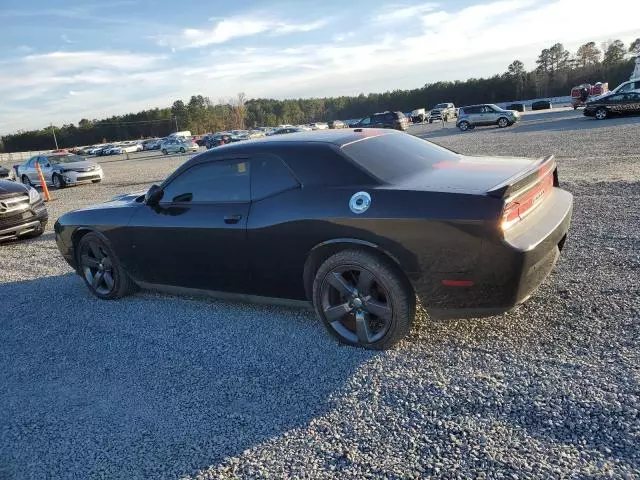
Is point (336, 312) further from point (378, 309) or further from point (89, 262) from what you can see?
point (89, 262)

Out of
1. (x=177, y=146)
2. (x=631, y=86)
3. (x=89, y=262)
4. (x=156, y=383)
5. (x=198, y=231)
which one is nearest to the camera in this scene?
(x=156, y=383)

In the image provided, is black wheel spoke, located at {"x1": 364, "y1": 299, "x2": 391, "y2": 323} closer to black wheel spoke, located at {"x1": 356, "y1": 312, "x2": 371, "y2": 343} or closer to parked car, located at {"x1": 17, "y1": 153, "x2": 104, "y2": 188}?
black wheel spoke, located at {"x1": 356, "y1": 312, "x2": 371, "y2": 343}

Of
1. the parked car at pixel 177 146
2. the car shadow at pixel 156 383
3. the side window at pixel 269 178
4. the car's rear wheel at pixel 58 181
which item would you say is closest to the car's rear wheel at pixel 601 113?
the car's rear wheel at pixel 58 181

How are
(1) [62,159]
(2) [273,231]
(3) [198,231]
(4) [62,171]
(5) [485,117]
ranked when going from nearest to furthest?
1. (2) [273,231]
2. (3) [198,231]
3. (4) [62,171]
4. (1) [62,159]
5. (5) [485,117]

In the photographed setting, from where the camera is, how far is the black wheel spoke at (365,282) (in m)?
3.51

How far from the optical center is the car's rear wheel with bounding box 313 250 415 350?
3.46 metres

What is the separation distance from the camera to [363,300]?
3.59 m

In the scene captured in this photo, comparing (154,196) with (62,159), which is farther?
(62,159)

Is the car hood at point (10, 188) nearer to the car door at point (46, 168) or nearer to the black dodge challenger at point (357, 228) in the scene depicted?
the black dodge challenger at point (357, 228)

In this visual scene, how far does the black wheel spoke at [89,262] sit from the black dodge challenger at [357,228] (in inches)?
24.7

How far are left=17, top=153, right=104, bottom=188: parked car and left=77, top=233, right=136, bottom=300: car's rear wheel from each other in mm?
14892

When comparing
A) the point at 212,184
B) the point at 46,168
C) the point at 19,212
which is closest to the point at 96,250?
the point at 212,184

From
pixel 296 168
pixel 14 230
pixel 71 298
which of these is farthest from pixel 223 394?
pixel 14 230

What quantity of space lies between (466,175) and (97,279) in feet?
12.9
